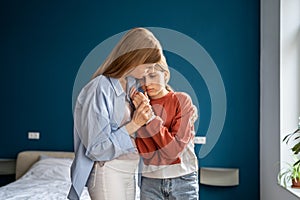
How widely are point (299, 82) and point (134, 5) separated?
180cm

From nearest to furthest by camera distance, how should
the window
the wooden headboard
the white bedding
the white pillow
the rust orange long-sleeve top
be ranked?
the rust orange long-sleeve top → the white bedding → the window → the white pillow → the wooden headboard

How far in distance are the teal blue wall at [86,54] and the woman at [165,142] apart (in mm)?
2187

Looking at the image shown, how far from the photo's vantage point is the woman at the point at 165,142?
3.92 feet

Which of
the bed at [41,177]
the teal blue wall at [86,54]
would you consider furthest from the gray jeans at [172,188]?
the teal blue wall at [86,54]

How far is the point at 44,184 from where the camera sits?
3391 millimetres

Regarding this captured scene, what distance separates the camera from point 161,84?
1.28m

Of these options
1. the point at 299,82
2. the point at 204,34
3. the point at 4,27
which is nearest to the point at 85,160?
the point at 299,82

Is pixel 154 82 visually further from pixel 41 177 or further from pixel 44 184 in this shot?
pixel 41 177

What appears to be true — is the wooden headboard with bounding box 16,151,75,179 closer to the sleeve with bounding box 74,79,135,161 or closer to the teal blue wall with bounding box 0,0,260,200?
the teal blue wall with bounding box 0,0,260,200

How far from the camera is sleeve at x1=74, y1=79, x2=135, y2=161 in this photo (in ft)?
3.92

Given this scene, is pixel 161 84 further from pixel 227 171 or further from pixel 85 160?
pixel 227 171

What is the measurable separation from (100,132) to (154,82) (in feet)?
0.80

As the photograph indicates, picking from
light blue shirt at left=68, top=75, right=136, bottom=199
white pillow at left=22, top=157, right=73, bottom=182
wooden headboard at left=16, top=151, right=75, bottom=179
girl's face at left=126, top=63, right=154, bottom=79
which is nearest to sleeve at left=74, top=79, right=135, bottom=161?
light blue shirt at left=68, top=75, right=136, bottom=199

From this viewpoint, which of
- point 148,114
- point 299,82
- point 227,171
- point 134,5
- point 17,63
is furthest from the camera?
point 17,63
